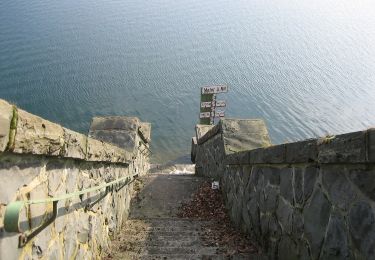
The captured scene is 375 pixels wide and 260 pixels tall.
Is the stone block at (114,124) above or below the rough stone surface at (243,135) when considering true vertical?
above

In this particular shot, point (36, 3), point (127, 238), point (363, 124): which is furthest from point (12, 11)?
point (127, 238)

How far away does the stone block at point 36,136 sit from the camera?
260 cm

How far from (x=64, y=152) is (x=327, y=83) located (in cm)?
3092

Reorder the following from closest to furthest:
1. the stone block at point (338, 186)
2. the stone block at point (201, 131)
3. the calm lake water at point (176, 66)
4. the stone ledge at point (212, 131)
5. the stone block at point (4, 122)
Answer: the stone block at point (4, 122) → the stone block at point (338, 186) → the stone ledge at point (212, 131) → the stone block at point (201, 131) → the calm lake water at point (176, 66)

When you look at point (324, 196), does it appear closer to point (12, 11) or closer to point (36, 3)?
point (12, 11)

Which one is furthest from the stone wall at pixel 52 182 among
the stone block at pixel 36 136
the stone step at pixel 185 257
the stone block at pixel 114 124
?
the stone block at pixel 114 124

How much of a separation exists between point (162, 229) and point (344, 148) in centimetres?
515

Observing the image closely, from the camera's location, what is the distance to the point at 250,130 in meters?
9.29

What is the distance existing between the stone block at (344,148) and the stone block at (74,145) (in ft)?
7.76

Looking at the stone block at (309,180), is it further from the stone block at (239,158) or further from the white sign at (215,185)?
the white sign at (215,185)

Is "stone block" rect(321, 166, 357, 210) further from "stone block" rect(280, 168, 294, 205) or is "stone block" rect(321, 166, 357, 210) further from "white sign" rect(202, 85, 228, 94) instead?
"white sign" rect(202, 85, 228, 94)

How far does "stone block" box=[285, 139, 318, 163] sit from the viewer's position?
12.5 feet

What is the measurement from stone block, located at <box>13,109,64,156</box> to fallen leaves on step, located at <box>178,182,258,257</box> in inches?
148

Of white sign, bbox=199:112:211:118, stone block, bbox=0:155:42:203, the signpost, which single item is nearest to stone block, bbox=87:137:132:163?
stone block, bbox=0:155:42:203
